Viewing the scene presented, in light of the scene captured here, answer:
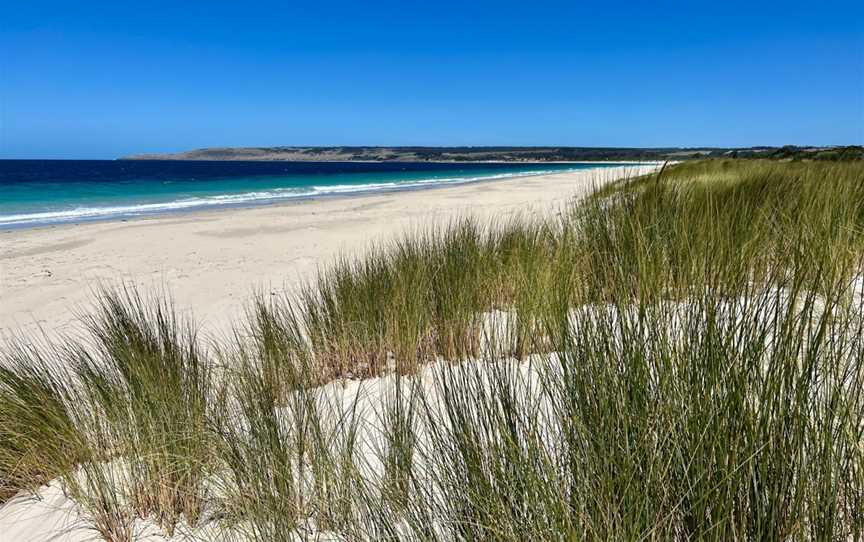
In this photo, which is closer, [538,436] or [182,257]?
[538,436]

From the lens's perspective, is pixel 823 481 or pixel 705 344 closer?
pixel 823 481

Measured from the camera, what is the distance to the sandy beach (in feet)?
18.8

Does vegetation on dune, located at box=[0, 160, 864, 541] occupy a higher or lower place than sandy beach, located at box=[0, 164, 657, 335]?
higher

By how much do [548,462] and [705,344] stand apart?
48cm

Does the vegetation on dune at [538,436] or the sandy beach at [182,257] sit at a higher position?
the vegetation on dune at [538,436]

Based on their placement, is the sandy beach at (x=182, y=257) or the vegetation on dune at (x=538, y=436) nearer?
the vegetation on dune at (x=538, y=436)

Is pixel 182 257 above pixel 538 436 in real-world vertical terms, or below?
below

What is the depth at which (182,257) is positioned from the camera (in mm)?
8812

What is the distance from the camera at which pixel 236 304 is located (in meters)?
5.59

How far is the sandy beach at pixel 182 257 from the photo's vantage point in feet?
18.8

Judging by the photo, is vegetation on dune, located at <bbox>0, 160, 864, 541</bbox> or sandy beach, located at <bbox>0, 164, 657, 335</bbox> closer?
vegetation on dune, located at <bbox>0, 160, 864, 541</bbox>

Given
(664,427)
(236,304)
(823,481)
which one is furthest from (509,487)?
(236,304)

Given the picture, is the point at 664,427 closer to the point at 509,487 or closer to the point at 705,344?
the point at 705,344

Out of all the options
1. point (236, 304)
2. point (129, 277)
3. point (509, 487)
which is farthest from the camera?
point (129, 277)
